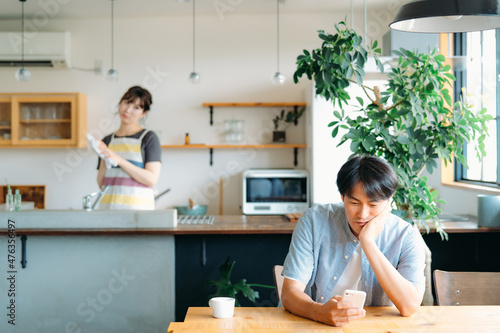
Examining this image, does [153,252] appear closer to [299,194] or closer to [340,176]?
[340,176]

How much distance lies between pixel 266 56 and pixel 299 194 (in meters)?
1.48

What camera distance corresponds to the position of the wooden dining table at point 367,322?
5.05ft

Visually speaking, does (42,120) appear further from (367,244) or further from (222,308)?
(367,244)

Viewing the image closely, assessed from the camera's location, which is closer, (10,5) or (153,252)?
(153,252)

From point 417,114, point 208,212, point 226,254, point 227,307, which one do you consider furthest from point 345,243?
point 208,212

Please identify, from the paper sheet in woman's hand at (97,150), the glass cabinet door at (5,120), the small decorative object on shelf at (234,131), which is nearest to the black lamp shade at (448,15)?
the paper sheet in woman's hand at (97,150)

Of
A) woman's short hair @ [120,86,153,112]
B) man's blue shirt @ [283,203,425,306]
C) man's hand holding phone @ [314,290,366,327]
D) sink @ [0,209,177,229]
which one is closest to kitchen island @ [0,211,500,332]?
sink @ [0,209,177,229]

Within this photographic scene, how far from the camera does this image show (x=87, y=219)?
3.12m

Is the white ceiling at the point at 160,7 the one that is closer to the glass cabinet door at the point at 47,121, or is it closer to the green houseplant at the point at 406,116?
the glass cabinet door at the point at 47,121

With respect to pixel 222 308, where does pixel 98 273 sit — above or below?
below

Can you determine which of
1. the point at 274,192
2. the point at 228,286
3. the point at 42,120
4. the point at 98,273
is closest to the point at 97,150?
the point at 98,273

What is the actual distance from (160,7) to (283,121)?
1.66 meters

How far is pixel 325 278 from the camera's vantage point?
5.98 feet

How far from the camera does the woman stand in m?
3.13
